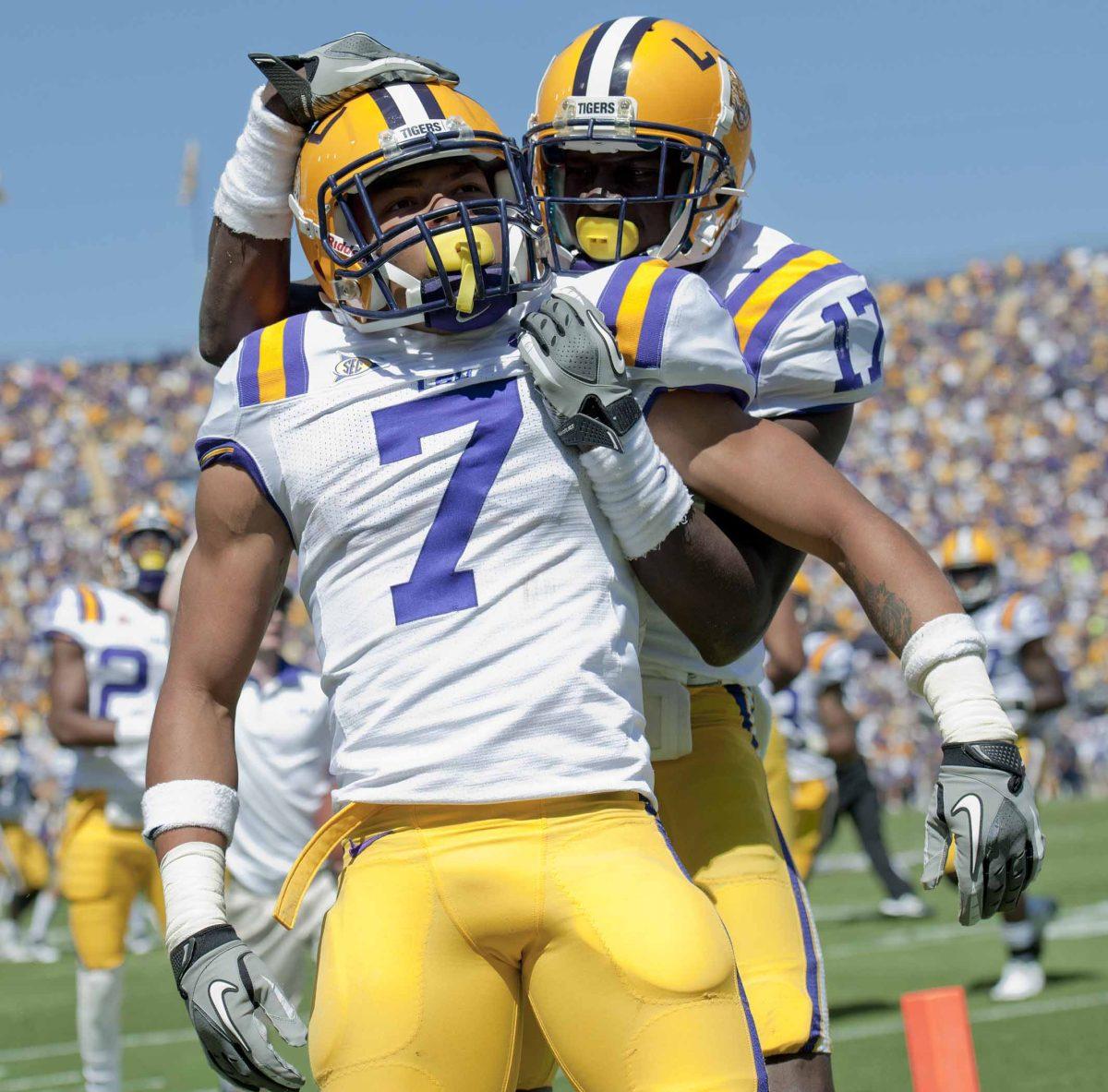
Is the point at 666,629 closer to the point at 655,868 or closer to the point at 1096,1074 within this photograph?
the point at 655,868

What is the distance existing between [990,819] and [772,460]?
57cm

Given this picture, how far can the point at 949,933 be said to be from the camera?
349 inches

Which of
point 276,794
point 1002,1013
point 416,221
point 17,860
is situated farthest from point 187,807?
point 17,860

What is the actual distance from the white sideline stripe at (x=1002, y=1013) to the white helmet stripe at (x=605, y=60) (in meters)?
4.14

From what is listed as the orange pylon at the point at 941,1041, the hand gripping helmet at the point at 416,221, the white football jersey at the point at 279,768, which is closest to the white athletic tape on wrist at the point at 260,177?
the hand gripping helmet at the point at 416,221

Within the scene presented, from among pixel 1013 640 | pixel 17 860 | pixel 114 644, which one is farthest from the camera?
pixel 17 860

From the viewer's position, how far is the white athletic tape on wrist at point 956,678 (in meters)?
2.16

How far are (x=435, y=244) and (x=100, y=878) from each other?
424 centimetres

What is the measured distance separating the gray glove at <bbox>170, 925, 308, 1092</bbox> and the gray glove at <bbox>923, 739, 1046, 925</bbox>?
2.69ft

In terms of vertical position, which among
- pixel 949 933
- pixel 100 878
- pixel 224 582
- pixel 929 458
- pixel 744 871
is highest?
pixel 224 582

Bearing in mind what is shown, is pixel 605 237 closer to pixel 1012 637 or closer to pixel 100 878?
pixel 100 878

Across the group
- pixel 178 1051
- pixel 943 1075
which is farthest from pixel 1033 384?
pixel 943 1075

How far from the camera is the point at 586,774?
2213 mm

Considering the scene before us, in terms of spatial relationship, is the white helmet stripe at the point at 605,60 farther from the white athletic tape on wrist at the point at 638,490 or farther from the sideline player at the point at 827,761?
the sideline player at the point at 827,761
